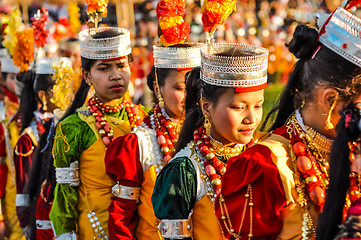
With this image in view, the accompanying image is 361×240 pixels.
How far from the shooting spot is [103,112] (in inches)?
160

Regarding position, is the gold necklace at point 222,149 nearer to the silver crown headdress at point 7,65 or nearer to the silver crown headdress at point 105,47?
the silver crown headdress at point 105,47

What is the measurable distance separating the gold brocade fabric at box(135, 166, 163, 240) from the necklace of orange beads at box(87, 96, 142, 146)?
0.70 meters

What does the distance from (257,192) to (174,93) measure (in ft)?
4.55

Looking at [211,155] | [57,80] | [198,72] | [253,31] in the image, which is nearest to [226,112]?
[211,155]

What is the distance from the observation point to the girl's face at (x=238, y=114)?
8.27ft

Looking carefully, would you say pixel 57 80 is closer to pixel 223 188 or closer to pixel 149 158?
pixel 149 158

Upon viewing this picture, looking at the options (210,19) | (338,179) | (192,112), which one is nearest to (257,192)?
(338,179)

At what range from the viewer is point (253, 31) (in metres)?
14.0

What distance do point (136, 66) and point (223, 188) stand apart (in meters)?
9.06

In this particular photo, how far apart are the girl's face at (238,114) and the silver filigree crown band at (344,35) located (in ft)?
1.42

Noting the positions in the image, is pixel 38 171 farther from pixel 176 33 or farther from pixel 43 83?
pixel 176 33

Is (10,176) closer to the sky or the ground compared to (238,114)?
closer to the ground

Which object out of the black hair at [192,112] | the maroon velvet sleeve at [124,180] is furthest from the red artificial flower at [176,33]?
the maroon velvet sleeve at [124,180]

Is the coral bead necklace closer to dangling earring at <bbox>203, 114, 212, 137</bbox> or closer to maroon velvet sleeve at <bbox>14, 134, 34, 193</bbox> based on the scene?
dangling earring at <bbox>203, 114, 212, 137</bbox>
